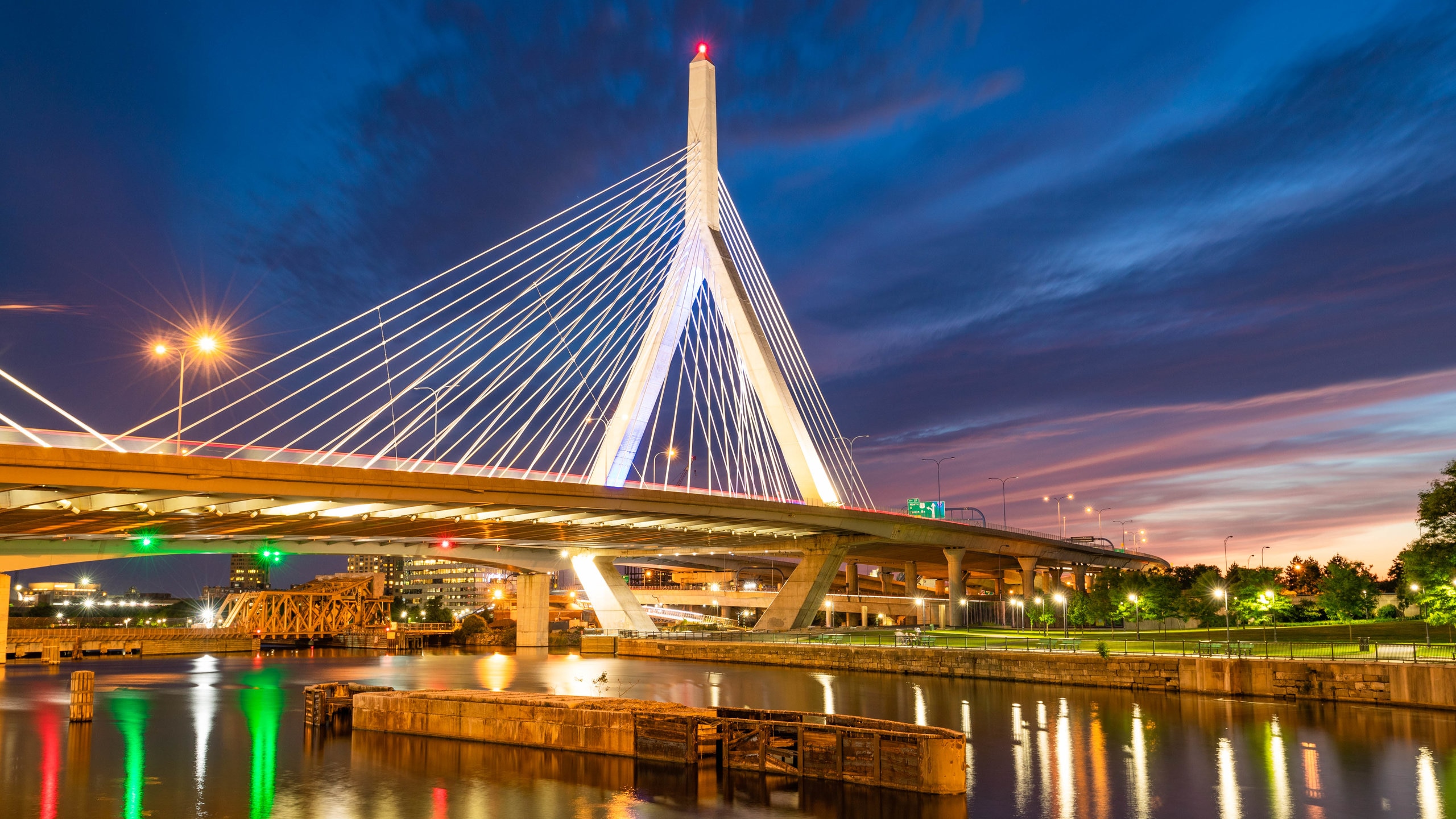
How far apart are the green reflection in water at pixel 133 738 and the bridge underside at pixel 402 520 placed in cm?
705

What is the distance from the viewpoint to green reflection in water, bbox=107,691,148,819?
1859cm

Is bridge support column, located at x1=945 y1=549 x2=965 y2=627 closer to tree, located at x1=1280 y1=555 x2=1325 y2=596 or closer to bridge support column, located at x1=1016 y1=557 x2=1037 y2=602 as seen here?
bridge support column, located at x1=1016 y1=557 x2=1037 y2=602

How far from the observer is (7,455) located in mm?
27781

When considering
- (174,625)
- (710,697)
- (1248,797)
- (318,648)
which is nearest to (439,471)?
(710,697)

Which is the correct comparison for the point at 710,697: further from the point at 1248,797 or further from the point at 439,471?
the point at 1248,797

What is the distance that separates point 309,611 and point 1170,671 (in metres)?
87.1

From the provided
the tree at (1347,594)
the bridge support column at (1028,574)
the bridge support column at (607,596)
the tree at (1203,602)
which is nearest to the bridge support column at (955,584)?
the bridge support column at (1028,574)

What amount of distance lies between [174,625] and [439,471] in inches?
3939

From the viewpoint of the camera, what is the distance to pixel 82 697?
30938 millimetres

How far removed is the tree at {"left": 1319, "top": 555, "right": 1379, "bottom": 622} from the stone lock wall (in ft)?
89.1

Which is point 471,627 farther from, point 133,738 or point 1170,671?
point 1170,671

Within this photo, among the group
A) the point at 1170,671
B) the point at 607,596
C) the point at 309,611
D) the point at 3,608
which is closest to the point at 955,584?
the point at 607,596

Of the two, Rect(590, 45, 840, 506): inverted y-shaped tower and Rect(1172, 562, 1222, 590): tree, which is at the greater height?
Rect(590, 45, 840, 506): inverted y-shaped tower

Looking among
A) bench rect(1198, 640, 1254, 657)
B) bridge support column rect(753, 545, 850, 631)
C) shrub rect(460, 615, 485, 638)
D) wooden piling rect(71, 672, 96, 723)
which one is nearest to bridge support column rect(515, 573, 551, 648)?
shrub rect(460, 615, 485, 638)
